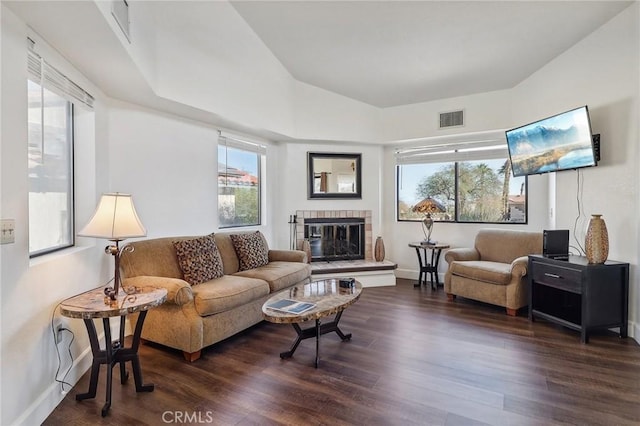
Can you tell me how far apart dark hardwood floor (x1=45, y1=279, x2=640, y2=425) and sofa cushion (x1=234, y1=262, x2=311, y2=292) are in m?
0.47

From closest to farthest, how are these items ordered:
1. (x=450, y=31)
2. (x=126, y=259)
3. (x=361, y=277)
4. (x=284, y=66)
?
(x=126, y=259) → (x=450, y=31) → (x=284, y=66) → (x=361, y=277)

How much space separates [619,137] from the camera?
3.03 metres

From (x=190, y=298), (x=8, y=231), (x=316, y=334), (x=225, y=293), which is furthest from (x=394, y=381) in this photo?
(x=8, y=231)

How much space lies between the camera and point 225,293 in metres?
2.76

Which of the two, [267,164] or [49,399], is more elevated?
[267,164]

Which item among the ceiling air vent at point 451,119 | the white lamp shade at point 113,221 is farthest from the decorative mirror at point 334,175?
the white lamp shade at point 113,221

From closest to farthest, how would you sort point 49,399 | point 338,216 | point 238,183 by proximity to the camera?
1. point 49,399
2. point 238,183
3. point 338,216

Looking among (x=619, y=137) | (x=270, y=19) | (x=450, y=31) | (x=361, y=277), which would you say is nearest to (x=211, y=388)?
(x=361, y=277)

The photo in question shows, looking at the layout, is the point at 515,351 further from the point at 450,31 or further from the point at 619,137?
the point at 450,31

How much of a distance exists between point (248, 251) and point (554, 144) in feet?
11.5

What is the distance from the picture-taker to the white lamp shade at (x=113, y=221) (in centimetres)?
212

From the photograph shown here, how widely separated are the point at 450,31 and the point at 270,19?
73.1 inches

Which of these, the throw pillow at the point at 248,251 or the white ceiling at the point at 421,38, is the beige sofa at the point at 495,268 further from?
the throw pillow at the point at 248,251

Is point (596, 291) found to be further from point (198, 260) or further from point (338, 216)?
point (198, 260)
